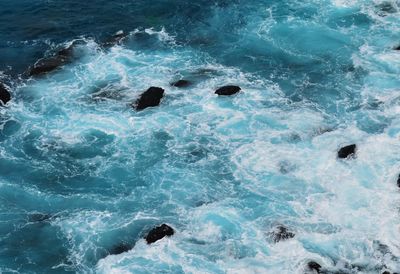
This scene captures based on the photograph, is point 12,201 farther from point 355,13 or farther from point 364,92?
point 355,13

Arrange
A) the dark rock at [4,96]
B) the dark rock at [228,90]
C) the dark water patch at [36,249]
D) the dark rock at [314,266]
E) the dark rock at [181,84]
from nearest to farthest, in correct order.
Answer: the dark rock at [314,266]
the dark water patch at [36,249]
the dark rock at [228,90]
the dark rock at [4,96]
the dark rock at [181,84]

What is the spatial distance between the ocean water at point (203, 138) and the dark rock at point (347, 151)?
1.19 feet

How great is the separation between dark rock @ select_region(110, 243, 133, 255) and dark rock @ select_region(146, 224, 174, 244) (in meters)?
1.04

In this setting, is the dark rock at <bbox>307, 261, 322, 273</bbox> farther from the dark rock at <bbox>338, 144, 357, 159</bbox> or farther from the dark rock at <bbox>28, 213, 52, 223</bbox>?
the dark rock at <bbox>28, 213, 52, 223</bbox>

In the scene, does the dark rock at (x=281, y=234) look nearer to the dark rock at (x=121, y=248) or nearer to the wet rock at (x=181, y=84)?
the dark rock at (x=121, y=248)

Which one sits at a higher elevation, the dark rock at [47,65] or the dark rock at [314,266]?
the dark rock at [47,65]

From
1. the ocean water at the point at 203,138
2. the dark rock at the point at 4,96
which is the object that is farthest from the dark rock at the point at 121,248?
the dark rock at the point at 4,96

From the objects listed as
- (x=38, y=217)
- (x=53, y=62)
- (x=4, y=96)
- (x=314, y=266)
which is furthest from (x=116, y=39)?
(x=314, y=266)

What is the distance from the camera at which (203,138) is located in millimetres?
33688

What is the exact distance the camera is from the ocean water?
89.1 ft

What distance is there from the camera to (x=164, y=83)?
3825cm

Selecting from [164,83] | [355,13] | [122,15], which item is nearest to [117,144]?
[164,83]

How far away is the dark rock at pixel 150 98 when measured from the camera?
36125 millimetres

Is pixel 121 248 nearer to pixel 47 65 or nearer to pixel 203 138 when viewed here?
pixel 203 138
